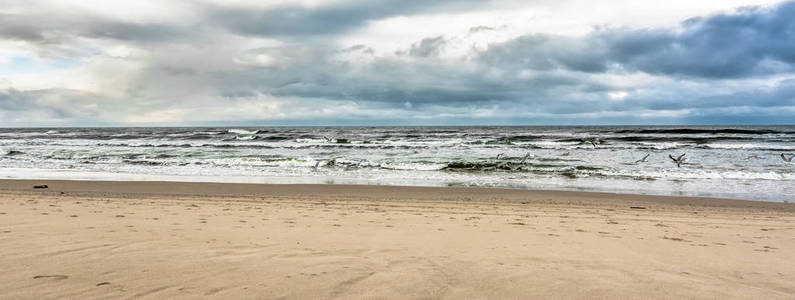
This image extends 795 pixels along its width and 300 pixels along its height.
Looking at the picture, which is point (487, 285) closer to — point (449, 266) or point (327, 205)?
point (449, 266)

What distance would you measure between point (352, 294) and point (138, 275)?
5.39 ft

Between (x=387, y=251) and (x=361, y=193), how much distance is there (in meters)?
7.38

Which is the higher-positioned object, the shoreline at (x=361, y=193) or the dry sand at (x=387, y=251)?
the dry sand at (x=387, y=251)

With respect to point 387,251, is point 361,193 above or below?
below

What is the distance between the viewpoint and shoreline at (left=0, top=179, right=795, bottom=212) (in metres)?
10.5

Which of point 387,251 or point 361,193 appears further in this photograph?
point 361,193

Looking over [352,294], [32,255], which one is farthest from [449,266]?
[32,255]

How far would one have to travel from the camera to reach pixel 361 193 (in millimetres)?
11922

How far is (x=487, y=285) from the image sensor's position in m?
3.35

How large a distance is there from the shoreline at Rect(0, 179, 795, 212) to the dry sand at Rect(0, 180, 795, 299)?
1214 mm

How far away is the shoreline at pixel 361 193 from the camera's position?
34.6 ft

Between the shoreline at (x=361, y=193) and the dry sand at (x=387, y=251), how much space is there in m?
1.21

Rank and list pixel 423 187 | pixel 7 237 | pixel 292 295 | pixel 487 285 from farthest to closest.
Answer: pixel 423 187, pixel 7 237, pixel 487 285, pixel 292 295

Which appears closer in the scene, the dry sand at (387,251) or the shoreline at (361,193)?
the dry sand at (387,251)
